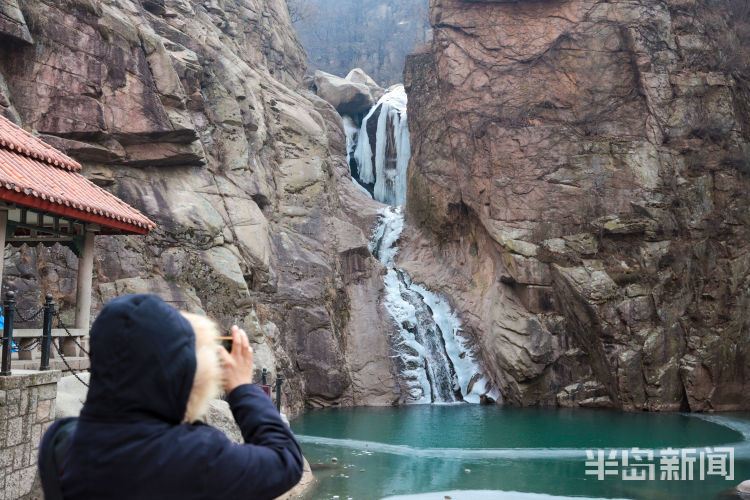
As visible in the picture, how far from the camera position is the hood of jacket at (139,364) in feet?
5.89

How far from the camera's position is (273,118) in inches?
1132

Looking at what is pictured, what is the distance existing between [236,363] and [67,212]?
28.1 feet

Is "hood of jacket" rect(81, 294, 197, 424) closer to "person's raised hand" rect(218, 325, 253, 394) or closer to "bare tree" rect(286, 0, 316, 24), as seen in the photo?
"person's raised hand" rect(218, 325, 253, 394)

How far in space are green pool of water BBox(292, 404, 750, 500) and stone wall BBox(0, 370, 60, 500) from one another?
181 inches

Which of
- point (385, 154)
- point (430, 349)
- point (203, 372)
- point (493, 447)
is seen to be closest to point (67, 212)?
point (203, 372)

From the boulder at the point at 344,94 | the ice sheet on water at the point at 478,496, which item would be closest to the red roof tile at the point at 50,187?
the ice sheet on water at the point at 478,496

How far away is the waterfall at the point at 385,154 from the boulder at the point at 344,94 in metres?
3.38

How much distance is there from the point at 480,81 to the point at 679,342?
551 inches

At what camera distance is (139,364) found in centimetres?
181

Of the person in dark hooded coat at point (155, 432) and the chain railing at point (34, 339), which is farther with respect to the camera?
the chain railing at point (34, 339)

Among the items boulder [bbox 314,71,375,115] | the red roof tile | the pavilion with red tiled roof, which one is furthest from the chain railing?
boulder [bbox 314,71,375,115]

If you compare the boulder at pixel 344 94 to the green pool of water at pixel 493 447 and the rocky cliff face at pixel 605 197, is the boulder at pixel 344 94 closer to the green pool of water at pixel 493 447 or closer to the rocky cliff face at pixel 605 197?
the rocky cliff face at pixel 605 197

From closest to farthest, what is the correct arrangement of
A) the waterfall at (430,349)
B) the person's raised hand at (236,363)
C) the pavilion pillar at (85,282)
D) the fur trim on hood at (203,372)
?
the fur trim on hood at (203,372) → the person's raised hand at (236,363) → the pavilion pillar at (85,282) → the waterfall at (430,349)

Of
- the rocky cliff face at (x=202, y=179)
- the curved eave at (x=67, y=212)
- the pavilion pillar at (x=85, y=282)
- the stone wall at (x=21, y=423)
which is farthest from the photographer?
the rocky cliff face at (x=202, y=179)
